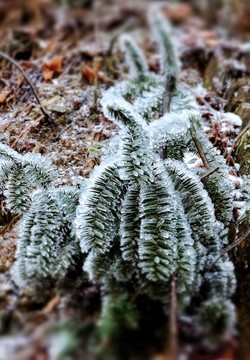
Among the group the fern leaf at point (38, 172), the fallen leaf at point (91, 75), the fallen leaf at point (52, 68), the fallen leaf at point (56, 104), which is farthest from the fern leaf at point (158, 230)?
the fallen leaf at point (52, 68)

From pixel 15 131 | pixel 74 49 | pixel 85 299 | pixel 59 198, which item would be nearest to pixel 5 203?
pixel 59 198

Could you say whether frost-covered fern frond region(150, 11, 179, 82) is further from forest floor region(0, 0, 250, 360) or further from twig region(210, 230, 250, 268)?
twig region(210, 230, 250, 268)

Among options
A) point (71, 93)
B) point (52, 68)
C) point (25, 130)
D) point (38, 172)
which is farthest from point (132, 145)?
point (52, 68)

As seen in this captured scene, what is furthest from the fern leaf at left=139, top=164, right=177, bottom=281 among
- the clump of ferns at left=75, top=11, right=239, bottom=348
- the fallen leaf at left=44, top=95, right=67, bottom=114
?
the fallen leaf at left=44, top=95, right=67, bottom=114

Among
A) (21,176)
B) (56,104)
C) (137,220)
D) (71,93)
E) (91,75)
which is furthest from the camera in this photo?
(91,75)

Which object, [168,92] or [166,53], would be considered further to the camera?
[166,53]

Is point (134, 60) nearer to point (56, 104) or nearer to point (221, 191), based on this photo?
point (56, 104)

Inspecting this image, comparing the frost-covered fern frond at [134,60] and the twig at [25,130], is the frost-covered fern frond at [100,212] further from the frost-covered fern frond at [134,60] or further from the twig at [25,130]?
the frost-covered fern frond at [134,60]

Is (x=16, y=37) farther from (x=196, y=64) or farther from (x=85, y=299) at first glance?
(x=85, y=299)
